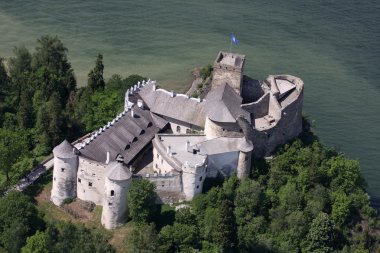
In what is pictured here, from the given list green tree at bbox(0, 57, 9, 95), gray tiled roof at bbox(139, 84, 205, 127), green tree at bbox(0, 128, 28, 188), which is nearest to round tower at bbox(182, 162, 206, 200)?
gray tiled roof at bbox(139, 84, 205, 127)

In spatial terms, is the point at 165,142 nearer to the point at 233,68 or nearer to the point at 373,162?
the point at 233,68

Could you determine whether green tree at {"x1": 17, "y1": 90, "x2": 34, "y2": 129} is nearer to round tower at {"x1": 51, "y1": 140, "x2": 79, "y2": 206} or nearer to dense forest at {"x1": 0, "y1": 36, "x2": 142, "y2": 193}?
dense forest at {"x1": 0, "y1": 36, "x2": 142, "y2": 193}

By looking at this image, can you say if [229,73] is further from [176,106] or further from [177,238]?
[177,238]

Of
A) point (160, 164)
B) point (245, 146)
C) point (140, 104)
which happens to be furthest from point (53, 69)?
point (245, 146)

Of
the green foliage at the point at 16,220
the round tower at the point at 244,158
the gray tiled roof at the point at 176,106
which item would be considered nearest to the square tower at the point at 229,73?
the gray tiled roof at the point at 176,106

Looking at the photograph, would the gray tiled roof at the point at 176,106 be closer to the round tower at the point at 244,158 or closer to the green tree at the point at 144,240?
the round tower at the point at 244,158
